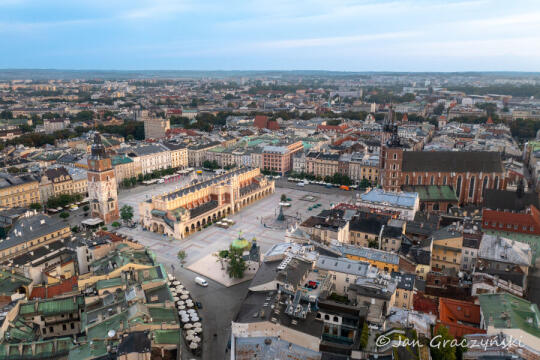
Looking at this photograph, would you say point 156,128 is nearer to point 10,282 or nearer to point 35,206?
point 35,206

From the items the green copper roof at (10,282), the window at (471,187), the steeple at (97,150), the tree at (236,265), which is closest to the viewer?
the green copper roof at (10,282)

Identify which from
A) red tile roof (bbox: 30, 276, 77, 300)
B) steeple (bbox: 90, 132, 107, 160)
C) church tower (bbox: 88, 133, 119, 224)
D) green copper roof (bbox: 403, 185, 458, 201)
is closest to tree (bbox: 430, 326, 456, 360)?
red tile roof (bbox: 30, 276, 77, 300)

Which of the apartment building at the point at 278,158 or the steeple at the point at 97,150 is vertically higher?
the steeple at the point at 97,150

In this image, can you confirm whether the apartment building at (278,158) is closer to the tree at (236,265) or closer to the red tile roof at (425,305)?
the tree at (236,265)

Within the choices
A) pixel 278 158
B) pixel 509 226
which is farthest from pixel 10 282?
pixel 278 158

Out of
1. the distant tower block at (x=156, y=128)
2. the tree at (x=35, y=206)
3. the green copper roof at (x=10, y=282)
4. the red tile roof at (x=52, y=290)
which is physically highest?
the distant tower block at (x=156, y=128)

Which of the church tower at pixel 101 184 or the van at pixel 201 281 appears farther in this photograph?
the church tower at pixel 101 184

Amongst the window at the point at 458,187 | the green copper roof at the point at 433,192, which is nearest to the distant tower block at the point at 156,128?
the green copper roof at the point at 433,192

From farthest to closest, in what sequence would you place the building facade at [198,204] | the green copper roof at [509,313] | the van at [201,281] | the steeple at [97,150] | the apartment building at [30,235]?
the steeple at [97,150], the building facade at [198,204], the van at [201,281], the apartment building at [30,235], the green copper roof at [509,313]
